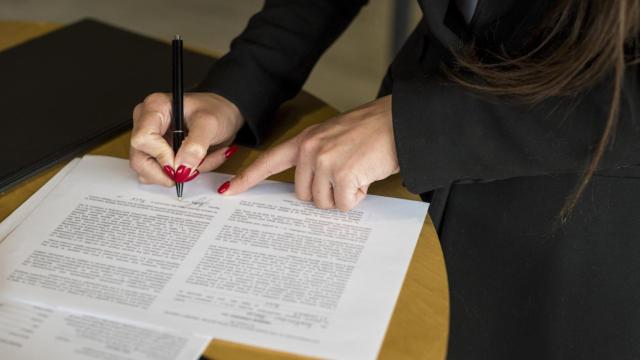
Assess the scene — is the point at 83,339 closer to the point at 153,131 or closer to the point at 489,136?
the point at 153,131

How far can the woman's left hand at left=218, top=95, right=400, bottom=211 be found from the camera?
2.90ft

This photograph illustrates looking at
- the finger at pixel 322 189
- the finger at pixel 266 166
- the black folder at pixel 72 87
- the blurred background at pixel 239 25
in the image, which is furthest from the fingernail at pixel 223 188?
the blurred background at pixel 239 25

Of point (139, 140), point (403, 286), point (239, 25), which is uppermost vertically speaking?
point (139, 140)

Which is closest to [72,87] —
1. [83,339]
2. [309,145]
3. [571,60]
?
[309,145]

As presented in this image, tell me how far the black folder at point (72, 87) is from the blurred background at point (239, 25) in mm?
1466

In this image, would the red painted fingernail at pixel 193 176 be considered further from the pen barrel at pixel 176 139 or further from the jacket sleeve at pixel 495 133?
the jacket sleeve at pixel 495 133

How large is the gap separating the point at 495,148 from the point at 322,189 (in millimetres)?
185

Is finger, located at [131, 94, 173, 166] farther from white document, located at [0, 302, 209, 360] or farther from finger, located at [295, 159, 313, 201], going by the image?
white document, located at [0, 302, 209, 360]

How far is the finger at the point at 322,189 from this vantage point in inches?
35.0

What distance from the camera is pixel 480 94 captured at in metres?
0.86

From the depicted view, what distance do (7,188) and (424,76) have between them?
49 cm

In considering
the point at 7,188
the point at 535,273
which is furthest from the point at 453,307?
the point at 7,188

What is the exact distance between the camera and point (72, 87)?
46.2 inches

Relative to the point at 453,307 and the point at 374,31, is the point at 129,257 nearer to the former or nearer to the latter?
the point at 453,307
